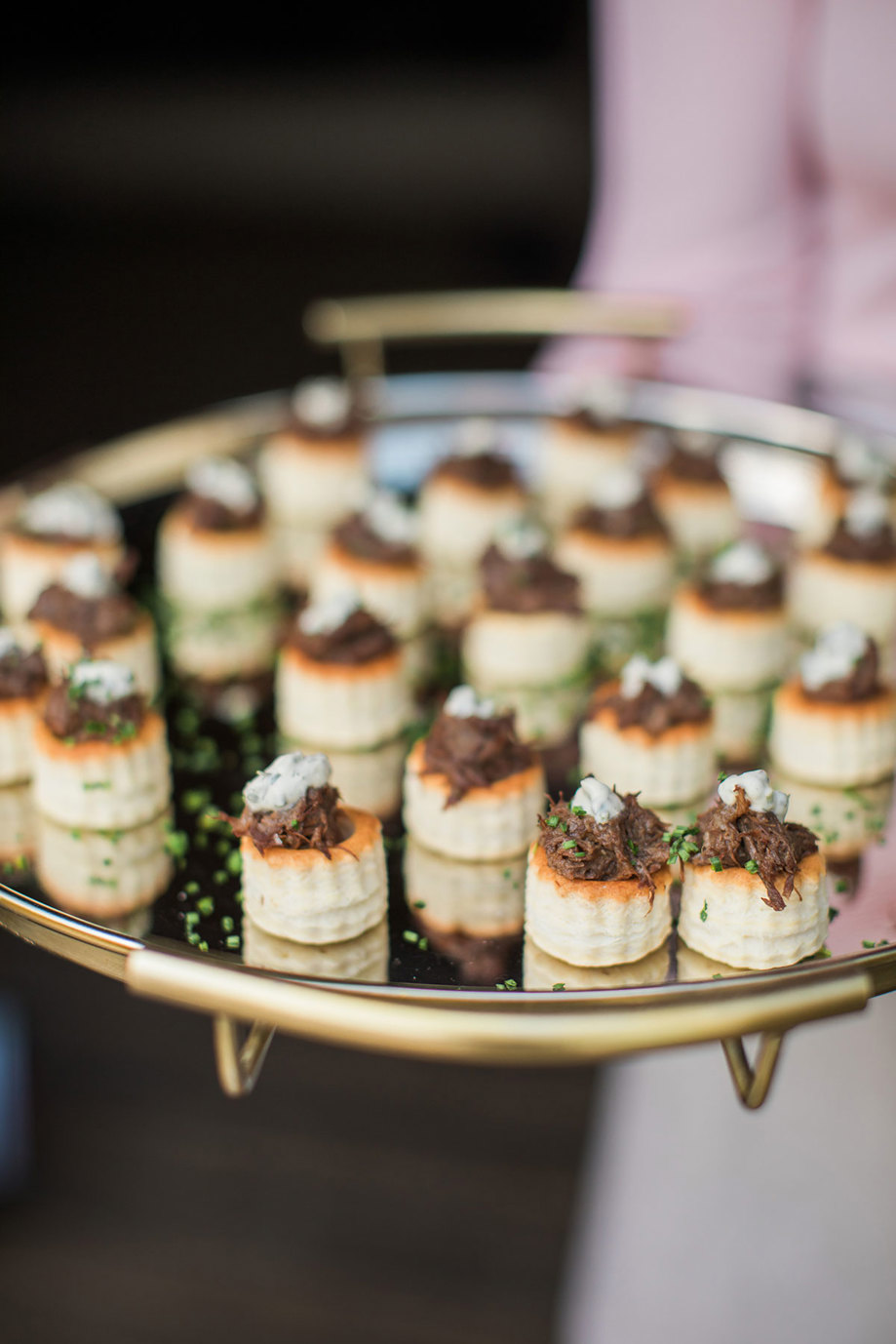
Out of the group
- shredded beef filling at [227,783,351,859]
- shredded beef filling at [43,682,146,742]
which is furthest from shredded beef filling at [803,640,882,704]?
shredded beef filling at [43,682,146,742]

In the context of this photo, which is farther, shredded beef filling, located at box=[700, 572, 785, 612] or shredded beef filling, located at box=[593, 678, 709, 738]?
shredded beef filling, located at box=[700, 572, 785, 612]

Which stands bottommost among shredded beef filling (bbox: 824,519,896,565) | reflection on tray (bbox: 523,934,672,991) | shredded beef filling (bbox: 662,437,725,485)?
reflection on tray (bbox: 523,934,672,991)

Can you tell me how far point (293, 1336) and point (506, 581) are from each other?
3275mm

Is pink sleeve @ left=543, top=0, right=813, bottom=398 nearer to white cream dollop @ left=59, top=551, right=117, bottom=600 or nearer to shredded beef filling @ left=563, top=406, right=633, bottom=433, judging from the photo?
shredded beef filling @ left=563, top=406, right=633, bottom=433

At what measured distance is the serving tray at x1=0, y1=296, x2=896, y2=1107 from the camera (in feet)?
6.82

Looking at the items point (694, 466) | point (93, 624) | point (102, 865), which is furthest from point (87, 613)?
point (694, 466)

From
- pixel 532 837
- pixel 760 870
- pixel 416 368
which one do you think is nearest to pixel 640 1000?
pixel 760 870

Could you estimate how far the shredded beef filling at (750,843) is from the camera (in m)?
2.70

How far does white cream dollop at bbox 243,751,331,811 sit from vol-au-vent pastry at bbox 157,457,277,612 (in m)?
1.56

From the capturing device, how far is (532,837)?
3.19m

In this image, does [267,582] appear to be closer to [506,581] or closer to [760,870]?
[506,581]

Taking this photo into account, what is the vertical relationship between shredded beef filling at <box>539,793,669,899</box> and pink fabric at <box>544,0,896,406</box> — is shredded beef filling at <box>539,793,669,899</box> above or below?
below

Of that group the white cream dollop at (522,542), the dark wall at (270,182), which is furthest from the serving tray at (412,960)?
the dark wall at (270,182)

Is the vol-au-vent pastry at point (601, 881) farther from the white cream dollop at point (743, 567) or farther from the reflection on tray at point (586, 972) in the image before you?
the white cream dollop at point (743, 567)
